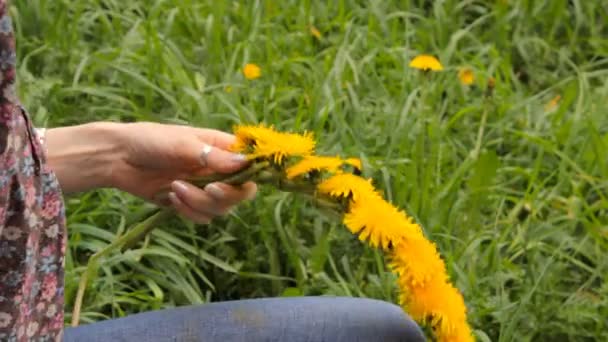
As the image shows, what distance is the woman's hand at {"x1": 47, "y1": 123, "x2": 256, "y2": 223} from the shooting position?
48.5 inches

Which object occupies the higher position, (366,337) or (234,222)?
(366,337)

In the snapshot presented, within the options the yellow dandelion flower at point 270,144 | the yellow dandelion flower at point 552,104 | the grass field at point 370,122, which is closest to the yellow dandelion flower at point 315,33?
the grass field at point 370,122

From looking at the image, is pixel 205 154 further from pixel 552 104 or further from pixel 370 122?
pixel 552 104

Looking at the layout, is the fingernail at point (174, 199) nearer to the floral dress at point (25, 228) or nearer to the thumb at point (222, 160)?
the thumb at point (222, 160)

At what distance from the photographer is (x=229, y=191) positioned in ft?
3.99

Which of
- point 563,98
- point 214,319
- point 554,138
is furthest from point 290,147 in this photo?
point 563,98

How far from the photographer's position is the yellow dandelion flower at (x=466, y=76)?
253 cm

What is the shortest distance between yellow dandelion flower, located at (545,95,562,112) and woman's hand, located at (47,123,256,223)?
58.4 inches

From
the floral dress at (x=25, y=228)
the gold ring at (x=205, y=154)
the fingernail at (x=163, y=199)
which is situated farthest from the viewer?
the fingernail at (x=163, y=199)

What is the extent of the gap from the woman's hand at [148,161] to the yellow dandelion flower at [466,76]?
4.40 ft

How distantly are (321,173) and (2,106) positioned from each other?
0.31 meters

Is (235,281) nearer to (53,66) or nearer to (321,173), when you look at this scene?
(53,66)

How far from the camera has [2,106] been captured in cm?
98

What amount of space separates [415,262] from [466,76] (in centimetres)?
152
